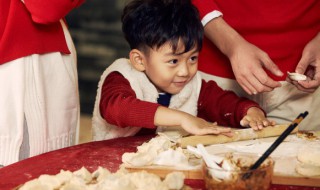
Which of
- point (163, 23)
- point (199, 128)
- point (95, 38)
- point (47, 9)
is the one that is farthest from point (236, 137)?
point (95, 38)

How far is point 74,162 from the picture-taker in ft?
6.07

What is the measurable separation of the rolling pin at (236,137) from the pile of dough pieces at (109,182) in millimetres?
487

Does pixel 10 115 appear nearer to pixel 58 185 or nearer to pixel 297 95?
pixel 58 185

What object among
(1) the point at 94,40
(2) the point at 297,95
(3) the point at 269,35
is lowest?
(1) the point at 94,40

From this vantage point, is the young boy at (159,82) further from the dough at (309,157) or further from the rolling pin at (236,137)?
the dough at (309,157)

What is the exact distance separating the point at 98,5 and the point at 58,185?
164 inches

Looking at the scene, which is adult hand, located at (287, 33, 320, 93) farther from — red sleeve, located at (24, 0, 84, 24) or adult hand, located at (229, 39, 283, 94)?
red sleeve, located at (24, 0, 84, 24)

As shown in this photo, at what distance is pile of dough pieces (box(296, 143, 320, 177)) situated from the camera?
5.51ft

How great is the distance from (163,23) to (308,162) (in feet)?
2.60

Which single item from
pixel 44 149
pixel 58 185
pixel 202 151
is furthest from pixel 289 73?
pixel 58 185

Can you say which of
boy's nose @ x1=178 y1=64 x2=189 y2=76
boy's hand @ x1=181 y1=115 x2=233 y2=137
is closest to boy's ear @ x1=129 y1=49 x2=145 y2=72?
boy's nose @ x1=178 y1=64 x2=189 y2=76

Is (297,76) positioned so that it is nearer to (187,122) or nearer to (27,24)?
(187,122)

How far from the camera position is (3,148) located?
217 centimetres

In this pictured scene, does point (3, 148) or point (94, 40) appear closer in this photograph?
point (3, 148)
